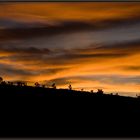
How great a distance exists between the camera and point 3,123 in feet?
30.2

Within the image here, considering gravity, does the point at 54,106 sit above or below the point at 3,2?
below

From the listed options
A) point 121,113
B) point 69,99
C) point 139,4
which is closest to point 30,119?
point 69,99

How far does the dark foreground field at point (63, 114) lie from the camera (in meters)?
9.24

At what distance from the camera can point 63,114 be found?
9.82 meters

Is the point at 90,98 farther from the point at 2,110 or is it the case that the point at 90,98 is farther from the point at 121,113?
the point at 2,110

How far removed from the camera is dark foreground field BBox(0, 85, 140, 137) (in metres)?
9.24

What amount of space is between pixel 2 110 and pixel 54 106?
3.59 ft

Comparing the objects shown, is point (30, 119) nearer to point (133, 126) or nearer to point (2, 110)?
point (2, 110)

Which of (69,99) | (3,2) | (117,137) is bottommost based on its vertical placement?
(117,137)

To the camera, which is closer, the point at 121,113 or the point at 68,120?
the point at 68,120

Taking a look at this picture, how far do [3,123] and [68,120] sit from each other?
1299 millimetres

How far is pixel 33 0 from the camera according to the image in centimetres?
909

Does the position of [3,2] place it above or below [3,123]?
above

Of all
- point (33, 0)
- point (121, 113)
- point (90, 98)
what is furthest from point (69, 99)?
point (33, 0)
